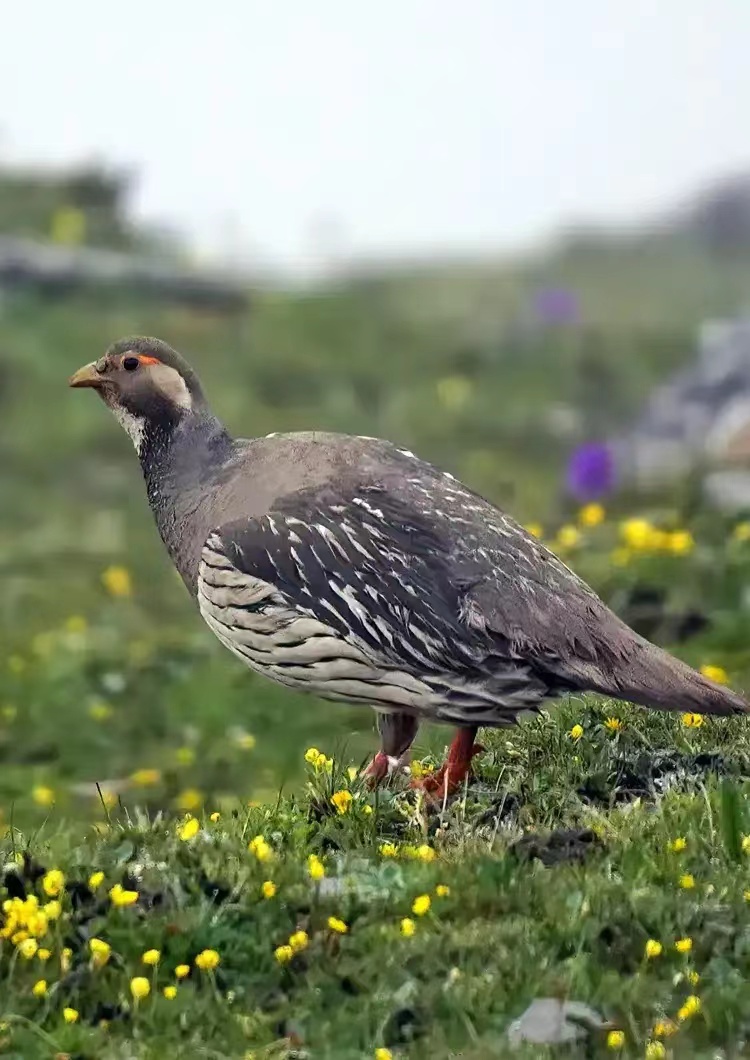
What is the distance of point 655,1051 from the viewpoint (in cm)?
511

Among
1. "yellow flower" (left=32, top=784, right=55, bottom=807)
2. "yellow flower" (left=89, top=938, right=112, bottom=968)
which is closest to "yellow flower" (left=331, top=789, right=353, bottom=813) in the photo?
"yellow flower" (left=89, top=938, right=112, bottom=968)

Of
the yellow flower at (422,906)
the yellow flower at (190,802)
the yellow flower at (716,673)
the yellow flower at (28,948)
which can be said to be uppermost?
the yellow flower at (716,673)

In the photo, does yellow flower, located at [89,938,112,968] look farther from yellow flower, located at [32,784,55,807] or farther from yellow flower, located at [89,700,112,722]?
yellow flower, located at [89,700,112,722]

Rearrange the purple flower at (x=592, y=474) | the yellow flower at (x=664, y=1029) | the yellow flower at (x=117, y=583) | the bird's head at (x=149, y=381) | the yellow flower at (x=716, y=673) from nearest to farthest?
the yellow flower at (x=664, y=1029)
the bird's head at (x=149, y=381)
the yellow flower at (x=716, y=673)
the yellow flower at (x=117, y=583)
the purple flower at (x=592, y=474)

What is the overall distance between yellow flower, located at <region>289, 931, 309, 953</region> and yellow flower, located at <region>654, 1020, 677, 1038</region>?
1253mm

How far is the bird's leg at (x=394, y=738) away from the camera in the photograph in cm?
741

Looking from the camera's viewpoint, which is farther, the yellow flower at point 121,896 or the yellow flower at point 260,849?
the yellow flower at point 260,849

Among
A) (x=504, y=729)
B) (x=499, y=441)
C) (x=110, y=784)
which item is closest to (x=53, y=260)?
(x=499, y=441)

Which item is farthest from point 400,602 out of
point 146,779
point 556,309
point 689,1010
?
point 556,309

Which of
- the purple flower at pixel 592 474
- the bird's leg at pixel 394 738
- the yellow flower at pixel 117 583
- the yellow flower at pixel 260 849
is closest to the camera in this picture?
the yellow flower at pixel 260 849

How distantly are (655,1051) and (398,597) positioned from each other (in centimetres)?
236

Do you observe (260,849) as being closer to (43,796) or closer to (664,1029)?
(664,1029)

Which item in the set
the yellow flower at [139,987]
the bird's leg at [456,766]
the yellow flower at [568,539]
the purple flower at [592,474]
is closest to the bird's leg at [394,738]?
the bird's leg at [456,766]

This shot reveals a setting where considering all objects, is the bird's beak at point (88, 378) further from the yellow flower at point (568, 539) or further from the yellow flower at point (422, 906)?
the yellow flower at point (568, 539)
